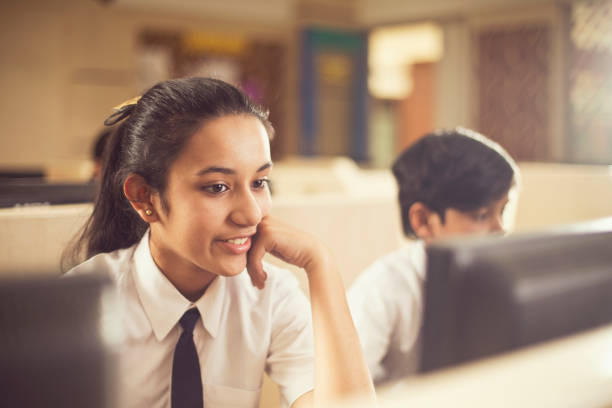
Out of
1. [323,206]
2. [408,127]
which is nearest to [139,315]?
[323,206]

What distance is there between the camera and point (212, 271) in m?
0.94

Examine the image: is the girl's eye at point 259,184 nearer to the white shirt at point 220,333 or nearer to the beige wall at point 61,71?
the white shirt at point 220,333

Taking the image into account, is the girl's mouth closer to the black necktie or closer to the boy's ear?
the black necktie

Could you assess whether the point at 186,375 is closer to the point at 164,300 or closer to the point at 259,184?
the point at 164,300

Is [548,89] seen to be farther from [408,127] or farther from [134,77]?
[134,77]

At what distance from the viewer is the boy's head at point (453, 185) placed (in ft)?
4.61

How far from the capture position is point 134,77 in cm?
753

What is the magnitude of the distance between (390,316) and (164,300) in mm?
497

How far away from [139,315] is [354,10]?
26.1 feet

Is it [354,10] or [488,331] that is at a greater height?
[354,10]

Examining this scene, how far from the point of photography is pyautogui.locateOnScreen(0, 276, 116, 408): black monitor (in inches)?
13.5

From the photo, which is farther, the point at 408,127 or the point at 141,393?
the point at 408,127

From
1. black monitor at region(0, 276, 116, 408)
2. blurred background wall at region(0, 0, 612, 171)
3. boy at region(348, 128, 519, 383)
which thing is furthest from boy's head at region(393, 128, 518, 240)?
blurred background wall at region(0, 0, 612, 171)

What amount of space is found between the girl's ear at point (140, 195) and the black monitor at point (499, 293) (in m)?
0.65
